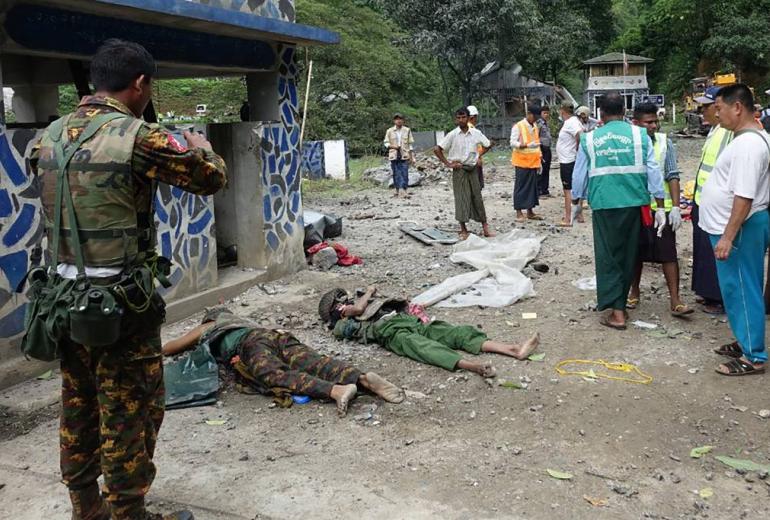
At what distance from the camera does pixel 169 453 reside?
13.0ft

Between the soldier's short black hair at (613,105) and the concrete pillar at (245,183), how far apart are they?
3.73m

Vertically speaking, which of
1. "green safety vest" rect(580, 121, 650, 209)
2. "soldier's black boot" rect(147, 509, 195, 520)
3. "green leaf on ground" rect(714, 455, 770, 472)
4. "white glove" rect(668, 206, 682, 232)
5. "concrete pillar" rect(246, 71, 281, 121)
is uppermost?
"concrete pillar" rect(246, 71, 281, 121)

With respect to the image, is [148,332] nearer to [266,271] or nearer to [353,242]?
[266,271]

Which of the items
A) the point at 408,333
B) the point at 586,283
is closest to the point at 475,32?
the point at 586,283

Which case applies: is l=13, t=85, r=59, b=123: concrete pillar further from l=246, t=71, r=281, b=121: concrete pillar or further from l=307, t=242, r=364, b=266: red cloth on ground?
l=307, t=242, r=364, b=266: red cloth on ground

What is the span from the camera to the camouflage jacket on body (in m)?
2.69

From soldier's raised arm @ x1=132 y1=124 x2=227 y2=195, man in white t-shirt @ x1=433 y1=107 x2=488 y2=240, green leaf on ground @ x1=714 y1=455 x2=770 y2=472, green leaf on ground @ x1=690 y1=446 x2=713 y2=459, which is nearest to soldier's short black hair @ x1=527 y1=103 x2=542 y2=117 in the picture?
man in white t-shirt @ x1=433 y1=107 x2=488 y2=240

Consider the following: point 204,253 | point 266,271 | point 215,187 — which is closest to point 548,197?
point 266,271

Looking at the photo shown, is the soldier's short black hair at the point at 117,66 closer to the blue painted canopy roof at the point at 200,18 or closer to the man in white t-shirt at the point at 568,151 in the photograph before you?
the blue painted canopy roof at the point at 200,18

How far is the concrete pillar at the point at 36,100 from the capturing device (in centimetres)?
965

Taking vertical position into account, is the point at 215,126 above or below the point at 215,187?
above

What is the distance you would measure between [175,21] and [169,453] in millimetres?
3969

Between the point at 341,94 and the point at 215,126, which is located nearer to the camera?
the point at 215,126

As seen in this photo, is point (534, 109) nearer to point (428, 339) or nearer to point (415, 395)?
point (428, 339)
